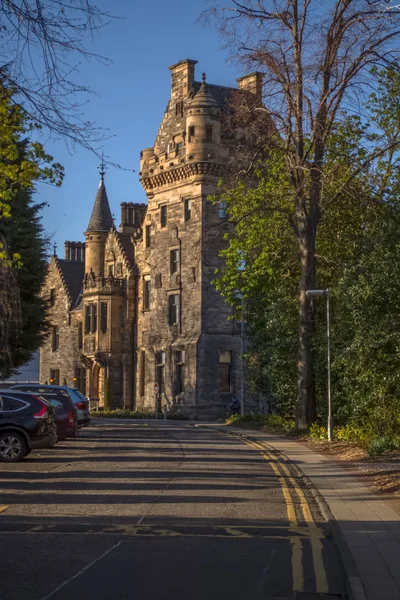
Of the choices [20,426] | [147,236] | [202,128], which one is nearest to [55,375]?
[147,236]

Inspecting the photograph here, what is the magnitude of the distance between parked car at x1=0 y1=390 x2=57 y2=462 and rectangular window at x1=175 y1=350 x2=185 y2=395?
37.6 m

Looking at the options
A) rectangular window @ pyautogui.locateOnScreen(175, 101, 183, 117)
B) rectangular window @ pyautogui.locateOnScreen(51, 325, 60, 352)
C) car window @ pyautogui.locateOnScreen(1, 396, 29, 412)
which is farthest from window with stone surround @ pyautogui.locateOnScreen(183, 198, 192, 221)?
car window @ pyautogui.locateOnScreen(1, 396, 29, 412)

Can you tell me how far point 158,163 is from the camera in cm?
6538

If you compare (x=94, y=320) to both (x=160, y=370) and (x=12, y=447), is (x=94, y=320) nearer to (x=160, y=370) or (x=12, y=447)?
(x=160, y=370)

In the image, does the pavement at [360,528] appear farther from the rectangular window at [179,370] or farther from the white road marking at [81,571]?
the rectangular window at [179,370]

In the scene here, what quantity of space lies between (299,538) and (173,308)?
5166 centimetres

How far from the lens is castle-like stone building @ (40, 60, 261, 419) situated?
60.5 meters

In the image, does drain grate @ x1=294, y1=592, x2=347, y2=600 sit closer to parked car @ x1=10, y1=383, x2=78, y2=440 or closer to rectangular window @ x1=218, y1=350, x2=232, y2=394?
parked car @ x1=10, y1=383, x2=78, y2=440

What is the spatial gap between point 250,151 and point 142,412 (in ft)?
101

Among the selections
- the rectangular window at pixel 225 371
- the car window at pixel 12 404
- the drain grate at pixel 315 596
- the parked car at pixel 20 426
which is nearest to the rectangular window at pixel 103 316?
the rectangular window at pixel 225 371

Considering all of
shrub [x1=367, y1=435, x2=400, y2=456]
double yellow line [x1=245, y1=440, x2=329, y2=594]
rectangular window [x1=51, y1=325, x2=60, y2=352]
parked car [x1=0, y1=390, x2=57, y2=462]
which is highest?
rectangular window [x1=51, y1=325, x2=60, y2=352]

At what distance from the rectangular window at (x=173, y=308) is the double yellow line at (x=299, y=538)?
131 ft

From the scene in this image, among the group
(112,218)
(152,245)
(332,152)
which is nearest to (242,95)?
(332,152)

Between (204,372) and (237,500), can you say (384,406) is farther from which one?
(204,372)
